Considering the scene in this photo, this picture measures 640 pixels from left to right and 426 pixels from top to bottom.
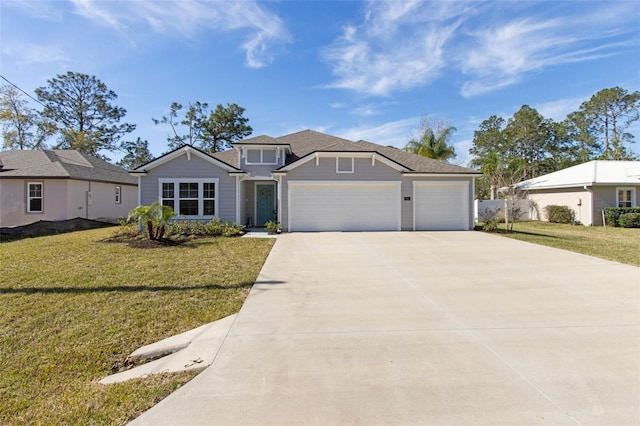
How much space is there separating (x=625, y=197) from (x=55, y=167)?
34213 mm

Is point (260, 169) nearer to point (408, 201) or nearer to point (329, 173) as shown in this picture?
point (329, 173)

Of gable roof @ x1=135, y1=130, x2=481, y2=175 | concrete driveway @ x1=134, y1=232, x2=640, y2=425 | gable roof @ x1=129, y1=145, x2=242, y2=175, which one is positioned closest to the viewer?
concrete driveway @ x1=134, y1=232, x2=640, y2=425

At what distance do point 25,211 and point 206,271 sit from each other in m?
17.1

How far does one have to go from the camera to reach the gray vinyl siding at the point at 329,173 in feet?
47.1

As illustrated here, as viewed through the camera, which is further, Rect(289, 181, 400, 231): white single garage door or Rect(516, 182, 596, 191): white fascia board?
Rect(516, 182, 596, 191): white fascia board

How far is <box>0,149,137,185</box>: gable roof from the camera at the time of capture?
1714 cm

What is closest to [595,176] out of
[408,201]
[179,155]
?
[408,201]

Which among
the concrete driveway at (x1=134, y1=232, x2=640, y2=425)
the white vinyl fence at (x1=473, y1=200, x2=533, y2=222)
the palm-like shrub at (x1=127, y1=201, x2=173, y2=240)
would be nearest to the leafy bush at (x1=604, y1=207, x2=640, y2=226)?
the white vinyl fence at (x1=473, y1=200, x2=533, y2=222)

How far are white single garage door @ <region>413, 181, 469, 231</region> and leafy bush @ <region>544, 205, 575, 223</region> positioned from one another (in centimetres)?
1078

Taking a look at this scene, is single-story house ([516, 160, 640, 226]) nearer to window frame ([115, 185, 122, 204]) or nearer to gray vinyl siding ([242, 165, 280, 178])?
gray vinyl siding ([242, 165, 280, 178])

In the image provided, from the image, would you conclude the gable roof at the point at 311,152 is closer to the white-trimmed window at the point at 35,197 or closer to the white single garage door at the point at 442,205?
the white single garage door at the point at 442,205

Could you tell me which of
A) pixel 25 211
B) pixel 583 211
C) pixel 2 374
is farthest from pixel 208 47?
pixel 583 211

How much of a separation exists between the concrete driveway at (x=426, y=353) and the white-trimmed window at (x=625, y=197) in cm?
1760

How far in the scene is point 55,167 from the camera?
58.1ft
